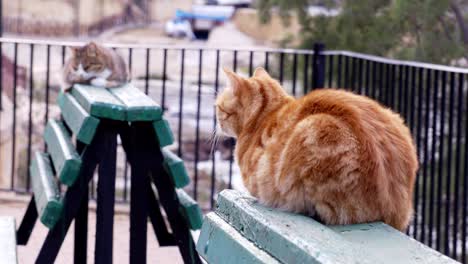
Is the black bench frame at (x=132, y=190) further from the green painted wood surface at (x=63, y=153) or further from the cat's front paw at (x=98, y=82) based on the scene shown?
the cat's front paw at (x=98, y=82)

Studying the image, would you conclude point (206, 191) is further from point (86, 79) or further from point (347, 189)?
point (347, 189)

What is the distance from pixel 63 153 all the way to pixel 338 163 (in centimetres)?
248

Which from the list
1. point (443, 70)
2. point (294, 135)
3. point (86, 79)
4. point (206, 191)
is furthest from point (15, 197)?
point (206, 191)

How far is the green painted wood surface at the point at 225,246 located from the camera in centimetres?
231

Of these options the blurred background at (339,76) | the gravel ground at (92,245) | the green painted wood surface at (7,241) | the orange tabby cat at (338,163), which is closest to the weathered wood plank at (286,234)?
the orange tabby cat at (338,163)

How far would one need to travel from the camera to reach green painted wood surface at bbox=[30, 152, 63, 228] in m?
4.54

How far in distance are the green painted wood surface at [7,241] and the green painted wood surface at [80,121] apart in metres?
0.56

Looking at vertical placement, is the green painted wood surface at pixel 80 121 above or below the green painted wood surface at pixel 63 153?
above

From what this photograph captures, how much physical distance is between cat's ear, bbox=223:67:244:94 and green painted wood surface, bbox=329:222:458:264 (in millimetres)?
926

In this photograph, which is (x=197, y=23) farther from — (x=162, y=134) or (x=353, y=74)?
(x=162, y=134)

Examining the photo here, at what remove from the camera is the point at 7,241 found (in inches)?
162

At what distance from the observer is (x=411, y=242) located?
87.3 inches

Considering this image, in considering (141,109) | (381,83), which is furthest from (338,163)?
(381,83)

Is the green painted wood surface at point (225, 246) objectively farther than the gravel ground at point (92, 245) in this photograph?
No
